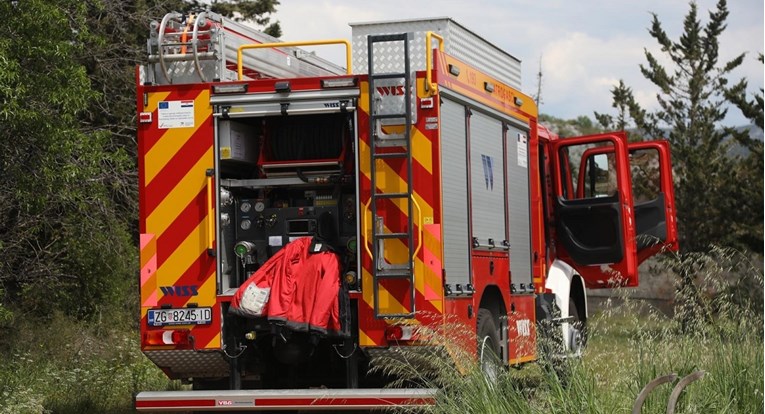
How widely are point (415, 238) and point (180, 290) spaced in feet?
6.04

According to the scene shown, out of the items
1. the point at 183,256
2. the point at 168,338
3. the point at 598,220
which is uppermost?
the point at 598,220

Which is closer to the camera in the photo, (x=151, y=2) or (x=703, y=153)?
(x=151, y=2)

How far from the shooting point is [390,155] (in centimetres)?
898

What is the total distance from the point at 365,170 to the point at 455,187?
2.41ft

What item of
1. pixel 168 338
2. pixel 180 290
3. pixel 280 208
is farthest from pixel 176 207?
pixel 168 338

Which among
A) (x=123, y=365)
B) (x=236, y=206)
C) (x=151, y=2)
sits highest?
(x=151, y=2)

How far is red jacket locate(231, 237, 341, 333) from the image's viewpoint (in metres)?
8.87

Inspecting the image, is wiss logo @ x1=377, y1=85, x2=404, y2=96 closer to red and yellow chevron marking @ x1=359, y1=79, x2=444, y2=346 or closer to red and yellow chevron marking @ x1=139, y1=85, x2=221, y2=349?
red and yellow chevron marking @ x1=359, y1=79, x2=444, y2=346

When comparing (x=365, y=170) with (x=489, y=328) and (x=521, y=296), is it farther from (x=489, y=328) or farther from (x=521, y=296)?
(x=521, y=296)

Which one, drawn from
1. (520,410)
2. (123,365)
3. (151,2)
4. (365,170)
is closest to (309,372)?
(365,170)

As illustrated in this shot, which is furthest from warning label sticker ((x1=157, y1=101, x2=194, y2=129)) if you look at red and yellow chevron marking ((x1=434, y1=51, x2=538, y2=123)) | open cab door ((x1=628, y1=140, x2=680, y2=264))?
open cab door ((x1=628, y1=140, x2=680, y2=264))

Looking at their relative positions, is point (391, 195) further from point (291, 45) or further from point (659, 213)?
point (659, 213)

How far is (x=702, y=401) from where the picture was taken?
23.3ft

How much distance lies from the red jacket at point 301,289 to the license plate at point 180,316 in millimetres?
310
